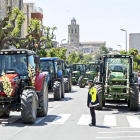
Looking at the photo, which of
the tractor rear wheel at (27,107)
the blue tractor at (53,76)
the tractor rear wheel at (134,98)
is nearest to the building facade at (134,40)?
the blue tractor at (53,76)

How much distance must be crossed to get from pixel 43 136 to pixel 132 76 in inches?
367

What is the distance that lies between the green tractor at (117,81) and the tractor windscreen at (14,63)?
4.71m

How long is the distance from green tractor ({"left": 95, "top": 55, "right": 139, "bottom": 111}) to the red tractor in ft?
12.2

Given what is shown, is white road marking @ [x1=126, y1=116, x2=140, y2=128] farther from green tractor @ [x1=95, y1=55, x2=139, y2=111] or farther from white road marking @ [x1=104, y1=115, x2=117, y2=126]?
green tractor @ [x1=95, y1=55, x2=139, y2=111]

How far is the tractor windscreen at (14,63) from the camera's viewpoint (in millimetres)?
13406

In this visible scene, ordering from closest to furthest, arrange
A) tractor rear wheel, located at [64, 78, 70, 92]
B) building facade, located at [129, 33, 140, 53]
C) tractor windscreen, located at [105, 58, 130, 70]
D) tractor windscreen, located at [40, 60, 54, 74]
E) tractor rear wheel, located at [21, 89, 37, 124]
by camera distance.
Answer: tractor rear wheel, located at [21, 89, 37, 124] < tractor windscreen, located at [105, 58, 130, 70] < tractor windscreen, located at [40, 60, 54, 74] < tractor rear wheel, located at [64, 78, 70, 92] < building facade, located at [129, 33, 140, 53]

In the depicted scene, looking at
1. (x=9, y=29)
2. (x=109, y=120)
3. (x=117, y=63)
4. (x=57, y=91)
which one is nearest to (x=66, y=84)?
(x=9, y=29)

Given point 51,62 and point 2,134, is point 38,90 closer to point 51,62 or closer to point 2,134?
point 2,134

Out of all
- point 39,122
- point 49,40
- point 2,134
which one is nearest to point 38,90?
point 39,122

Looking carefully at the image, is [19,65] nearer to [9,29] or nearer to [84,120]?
[84,120]

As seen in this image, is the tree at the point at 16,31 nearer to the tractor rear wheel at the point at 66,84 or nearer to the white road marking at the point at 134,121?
the tractor rear wheel at the point at 66,84

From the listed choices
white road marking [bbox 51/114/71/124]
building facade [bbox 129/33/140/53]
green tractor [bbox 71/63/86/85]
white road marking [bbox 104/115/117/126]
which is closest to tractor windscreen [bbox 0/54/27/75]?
white road marking [bbox 51/114/71/124]

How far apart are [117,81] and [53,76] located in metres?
6.83

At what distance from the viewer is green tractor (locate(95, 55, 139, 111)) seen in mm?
16747
